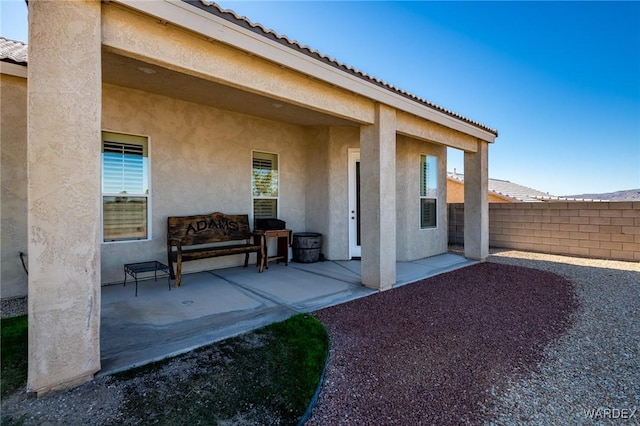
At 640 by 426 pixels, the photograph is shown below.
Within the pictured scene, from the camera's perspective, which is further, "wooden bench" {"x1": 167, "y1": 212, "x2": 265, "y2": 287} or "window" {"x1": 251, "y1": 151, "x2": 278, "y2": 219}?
"window" {"x1": 251, "y1": 151, "x2": 278, "y2": 219}

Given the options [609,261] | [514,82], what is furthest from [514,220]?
[514,82]

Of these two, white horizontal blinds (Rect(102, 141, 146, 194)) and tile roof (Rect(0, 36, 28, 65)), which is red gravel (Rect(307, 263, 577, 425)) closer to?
white horizontal blinds (Rect(102, 141, 146, 194))

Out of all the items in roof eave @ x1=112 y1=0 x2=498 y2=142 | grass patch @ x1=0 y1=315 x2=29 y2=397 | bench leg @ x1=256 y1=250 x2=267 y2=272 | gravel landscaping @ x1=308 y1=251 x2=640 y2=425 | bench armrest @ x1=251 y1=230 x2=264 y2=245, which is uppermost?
roof eave @ x1=112 y1=0 x2=498 y2=142

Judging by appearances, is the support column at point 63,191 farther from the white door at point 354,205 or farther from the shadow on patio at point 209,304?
the white door at point 354,205

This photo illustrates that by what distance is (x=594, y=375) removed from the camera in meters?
2.90

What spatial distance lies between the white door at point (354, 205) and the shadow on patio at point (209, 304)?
849 millimetres

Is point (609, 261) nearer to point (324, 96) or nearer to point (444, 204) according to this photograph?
point (444, 204)

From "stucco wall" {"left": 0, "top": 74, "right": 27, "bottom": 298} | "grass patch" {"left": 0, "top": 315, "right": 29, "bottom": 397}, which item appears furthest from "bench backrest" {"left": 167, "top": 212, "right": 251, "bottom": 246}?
"grass patch" {"left": 0, "top": 315, "right": 29, "bottom": 397}

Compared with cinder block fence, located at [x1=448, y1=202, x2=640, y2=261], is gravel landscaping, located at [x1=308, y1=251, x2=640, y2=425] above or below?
below

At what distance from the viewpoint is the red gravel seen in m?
2.41

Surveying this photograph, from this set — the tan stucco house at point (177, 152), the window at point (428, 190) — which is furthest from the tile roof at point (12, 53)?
the window at point (428, 190)

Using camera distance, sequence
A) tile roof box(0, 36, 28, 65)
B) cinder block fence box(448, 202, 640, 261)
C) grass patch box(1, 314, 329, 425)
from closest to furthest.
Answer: grass patch box(1, 314, 329, 425) → tile roof box(0, 36, 28, 65) → cinder block fence box(448, 202, 640, 261)

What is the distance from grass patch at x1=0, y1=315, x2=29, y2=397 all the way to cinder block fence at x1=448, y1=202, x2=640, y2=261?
11.9 m

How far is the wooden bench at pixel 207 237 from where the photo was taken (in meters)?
5.70
